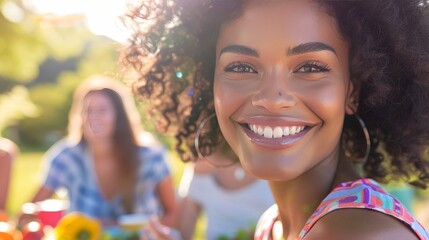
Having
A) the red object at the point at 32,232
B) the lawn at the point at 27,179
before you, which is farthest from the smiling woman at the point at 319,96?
the lawn at the point at 27,179

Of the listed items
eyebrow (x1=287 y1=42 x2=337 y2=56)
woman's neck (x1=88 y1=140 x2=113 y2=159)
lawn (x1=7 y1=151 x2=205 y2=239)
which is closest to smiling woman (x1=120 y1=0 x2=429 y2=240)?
eyebrow (x1=287 y1=42 x2=337 y2=56)

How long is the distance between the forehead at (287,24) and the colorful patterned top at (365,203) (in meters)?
0.34

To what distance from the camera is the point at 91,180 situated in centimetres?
349

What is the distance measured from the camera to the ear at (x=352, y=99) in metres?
1.55

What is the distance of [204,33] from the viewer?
176 centimetres

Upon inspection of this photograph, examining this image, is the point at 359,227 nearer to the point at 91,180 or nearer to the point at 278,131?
the point at 278,131

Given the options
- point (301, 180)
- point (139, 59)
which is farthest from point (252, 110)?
point (139, 59)

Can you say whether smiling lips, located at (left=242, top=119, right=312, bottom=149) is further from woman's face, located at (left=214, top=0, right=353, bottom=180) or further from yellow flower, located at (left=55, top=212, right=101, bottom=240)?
yellow flower, located at (left=55, top=212, right=101, bottom=240)

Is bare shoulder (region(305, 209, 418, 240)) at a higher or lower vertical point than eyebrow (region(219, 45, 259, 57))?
lower

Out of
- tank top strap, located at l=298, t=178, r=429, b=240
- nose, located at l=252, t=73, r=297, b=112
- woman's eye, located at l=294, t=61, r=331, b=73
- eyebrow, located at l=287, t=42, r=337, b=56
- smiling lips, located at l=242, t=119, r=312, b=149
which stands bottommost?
tank top strap, located at l=298, t=178, r=429, b=240

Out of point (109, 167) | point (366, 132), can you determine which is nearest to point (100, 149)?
point (109, 167)

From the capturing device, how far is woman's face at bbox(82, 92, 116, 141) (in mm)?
3568

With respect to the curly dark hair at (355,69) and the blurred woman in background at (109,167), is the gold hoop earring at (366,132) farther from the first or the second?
the blurred woman in background at (109,167)

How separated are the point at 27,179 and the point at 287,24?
920 centimetres
